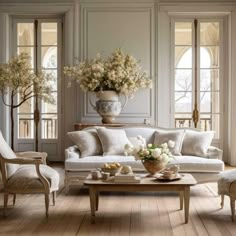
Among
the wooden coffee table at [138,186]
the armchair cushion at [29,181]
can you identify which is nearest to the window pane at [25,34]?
the armchair cushion at [29,181]

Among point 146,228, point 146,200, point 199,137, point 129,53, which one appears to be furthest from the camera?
point 129,53

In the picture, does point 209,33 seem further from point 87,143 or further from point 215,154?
point 87,143

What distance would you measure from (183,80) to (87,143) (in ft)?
10.5

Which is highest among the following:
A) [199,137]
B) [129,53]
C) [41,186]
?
[129,53]

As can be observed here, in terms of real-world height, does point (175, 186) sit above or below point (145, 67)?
below

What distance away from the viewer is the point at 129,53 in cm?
874

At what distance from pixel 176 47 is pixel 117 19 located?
3.93ft

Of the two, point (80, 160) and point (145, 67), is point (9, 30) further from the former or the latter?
point (80, 160)

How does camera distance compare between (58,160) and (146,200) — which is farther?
(58,160)

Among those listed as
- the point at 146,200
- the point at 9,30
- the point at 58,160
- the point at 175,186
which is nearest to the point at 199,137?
the point at 146,200

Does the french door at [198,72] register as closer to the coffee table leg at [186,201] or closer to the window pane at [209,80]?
the window pane at [209,80]

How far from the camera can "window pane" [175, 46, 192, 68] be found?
29.4 feet

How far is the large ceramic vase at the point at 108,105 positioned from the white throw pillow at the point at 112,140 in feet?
4.58

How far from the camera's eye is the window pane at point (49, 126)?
9.13m
